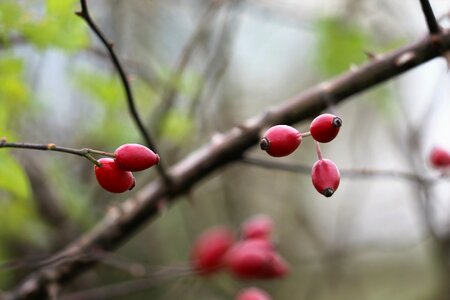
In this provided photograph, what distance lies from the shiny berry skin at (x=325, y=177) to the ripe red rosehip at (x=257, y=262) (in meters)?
0.55

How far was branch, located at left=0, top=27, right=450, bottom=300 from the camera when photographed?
112 centimetres

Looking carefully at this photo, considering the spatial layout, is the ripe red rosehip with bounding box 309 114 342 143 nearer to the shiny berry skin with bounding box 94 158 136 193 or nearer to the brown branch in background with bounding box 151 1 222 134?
the shiny berry skin with bounding box 94 158 136 193

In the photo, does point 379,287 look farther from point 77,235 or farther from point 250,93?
point 77,235

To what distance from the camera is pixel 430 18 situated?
964 mm

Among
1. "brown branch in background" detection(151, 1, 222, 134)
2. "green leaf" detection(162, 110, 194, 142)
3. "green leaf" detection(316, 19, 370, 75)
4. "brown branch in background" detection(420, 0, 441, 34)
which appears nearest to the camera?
"brown branch in background" detection(420, 0, 441, 34)

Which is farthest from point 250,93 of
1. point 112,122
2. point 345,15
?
point 112,122

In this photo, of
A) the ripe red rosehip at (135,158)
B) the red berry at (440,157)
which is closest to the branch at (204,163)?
the red berry at (440,157)

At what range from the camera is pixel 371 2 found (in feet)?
9.53

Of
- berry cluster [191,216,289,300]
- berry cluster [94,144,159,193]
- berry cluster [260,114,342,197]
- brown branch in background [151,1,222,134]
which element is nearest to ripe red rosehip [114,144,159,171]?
berry cluster [94,144,159,193]

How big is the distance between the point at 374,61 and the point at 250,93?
2.54 meters

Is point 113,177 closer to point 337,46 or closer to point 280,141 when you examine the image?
point 280,141

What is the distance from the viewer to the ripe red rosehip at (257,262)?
1.31 metres

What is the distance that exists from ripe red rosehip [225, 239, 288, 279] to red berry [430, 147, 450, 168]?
42 cm

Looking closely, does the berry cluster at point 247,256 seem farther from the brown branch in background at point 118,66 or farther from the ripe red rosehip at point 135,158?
the ripe red rosehip at point 135,158
